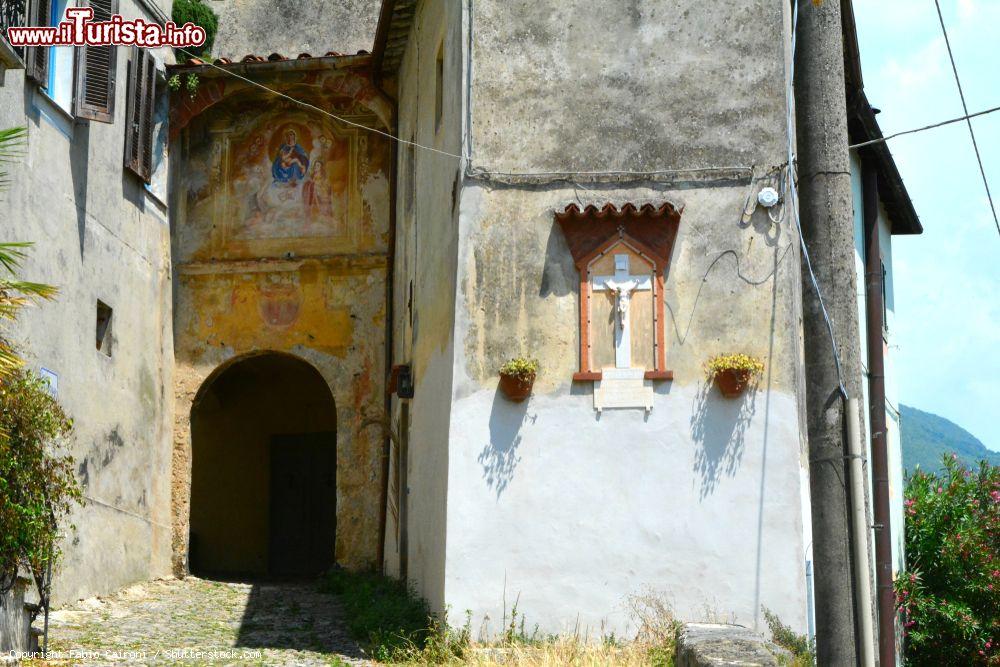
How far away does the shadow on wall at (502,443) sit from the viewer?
12.1 meters

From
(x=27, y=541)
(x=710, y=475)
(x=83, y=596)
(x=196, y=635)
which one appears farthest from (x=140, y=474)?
(x=710, y=475)

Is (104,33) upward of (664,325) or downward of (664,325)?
upward

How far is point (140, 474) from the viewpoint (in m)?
16.4

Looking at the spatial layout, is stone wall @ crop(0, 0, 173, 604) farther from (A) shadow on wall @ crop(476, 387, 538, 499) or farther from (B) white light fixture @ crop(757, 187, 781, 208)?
(B) white light fixture @ crop(757, 187, 781, 208)

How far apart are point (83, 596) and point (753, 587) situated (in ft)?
22.8

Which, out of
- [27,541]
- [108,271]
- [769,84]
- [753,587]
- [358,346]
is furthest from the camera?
[358,346]

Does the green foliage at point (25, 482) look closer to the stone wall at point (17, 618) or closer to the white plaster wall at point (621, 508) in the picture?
the stone wall at point (17, 618)

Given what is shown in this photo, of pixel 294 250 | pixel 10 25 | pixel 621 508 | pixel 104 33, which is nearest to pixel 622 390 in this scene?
pixel 621 508

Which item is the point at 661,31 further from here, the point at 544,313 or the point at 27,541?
the point at 27,541

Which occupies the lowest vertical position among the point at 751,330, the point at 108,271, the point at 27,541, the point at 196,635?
the point at 196,635

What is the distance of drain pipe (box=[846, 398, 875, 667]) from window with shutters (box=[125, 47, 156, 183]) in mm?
10652

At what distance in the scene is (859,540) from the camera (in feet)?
26.7

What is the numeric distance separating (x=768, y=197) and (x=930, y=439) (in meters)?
166

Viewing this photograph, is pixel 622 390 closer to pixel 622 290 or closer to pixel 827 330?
pixel 622 290
